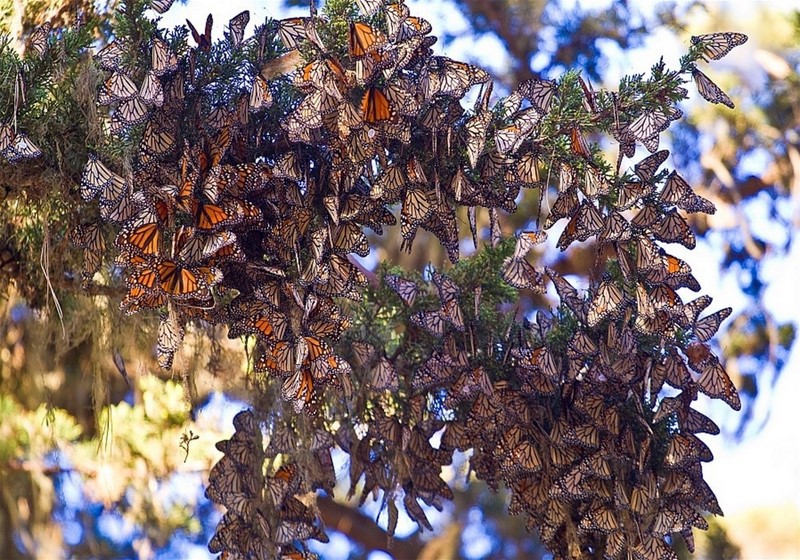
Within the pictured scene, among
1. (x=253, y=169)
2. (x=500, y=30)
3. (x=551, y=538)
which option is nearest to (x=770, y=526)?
(x=500, y=30)

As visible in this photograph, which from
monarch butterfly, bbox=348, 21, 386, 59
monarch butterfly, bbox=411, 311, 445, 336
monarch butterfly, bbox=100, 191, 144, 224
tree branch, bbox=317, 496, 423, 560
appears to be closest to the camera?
monarch butterfly, bbox=348, 21, 386, 59

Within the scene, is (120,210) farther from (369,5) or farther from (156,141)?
(369,5)

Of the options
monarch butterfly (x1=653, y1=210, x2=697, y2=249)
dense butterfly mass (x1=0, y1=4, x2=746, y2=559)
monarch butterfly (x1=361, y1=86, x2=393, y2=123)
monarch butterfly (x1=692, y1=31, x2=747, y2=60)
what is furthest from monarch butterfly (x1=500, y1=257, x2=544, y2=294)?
monarch butterfly (x1=692, y1=31, x2=747, y2=60)

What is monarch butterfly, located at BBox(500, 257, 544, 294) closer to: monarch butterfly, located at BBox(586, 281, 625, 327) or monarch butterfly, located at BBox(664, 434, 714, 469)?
monarch butterfly, located at BBox(586, 281, 625, 327)

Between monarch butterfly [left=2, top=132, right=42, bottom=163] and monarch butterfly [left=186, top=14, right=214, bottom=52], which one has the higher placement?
monarch butterfly [left=186, top=14, right=214, bottom=52]

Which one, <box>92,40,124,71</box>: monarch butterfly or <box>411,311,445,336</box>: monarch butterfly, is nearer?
<box>92,40,124,71</box>: monarch butterfly

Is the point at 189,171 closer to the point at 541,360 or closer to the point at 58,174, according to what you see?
the point at 58,174

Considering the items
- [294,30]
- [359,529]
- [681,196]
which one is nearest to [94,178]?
[294,30]
